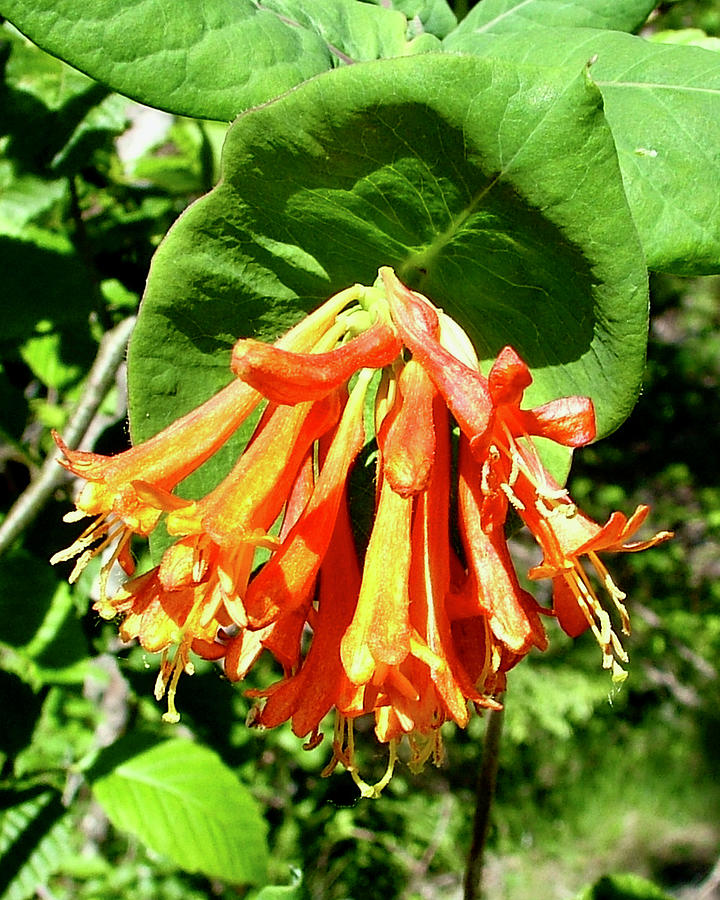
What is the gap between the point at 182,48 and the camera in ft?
2.34

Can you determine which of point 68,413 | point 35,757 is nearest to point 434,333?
point 68,413

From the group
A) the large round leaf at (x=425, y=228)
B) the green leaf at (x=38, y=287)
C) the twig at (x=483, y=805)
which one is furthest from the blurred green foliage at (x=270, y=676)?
the large round leaf at (x=425, y=228)

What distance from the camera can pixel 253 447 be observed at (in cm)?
71

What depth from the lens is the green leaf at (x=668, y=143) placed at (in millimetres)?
747

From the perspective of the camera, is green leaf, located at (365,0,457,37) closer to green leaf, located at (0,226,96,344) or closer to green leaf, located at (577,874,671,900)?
green leaf, located at (0,226,96,344)

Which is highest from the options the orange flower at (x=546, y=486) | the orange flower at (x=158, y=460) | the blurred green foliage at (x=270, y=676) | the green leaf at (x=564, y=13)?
the green leaf at (x=564, y=13)

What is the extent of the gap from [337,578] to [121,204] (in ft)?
3.61

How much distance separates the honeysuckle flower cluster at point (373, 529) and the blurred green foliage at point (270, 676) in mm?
227

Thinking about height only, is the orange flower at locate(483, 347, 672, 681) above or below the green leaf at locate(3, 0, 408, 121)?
below

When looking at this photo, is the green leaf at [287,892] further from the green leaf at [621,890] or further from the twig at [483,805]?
the green leaf at [621,890]

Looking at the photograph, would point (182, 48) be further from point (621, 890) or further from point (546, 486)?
point (621, 890)

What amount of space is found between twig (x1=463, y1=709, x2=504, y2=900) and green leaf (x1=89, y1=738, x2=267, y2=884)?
385 mm

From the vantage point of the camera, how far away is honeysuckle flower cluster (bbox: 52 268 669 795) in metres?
0.65

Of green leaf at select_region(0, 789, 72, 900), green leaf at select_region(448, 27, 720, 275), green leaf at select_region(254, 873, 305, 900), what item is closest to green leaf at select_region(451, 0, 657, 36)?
green leaf at select_region(448, 27, 720, 275)
